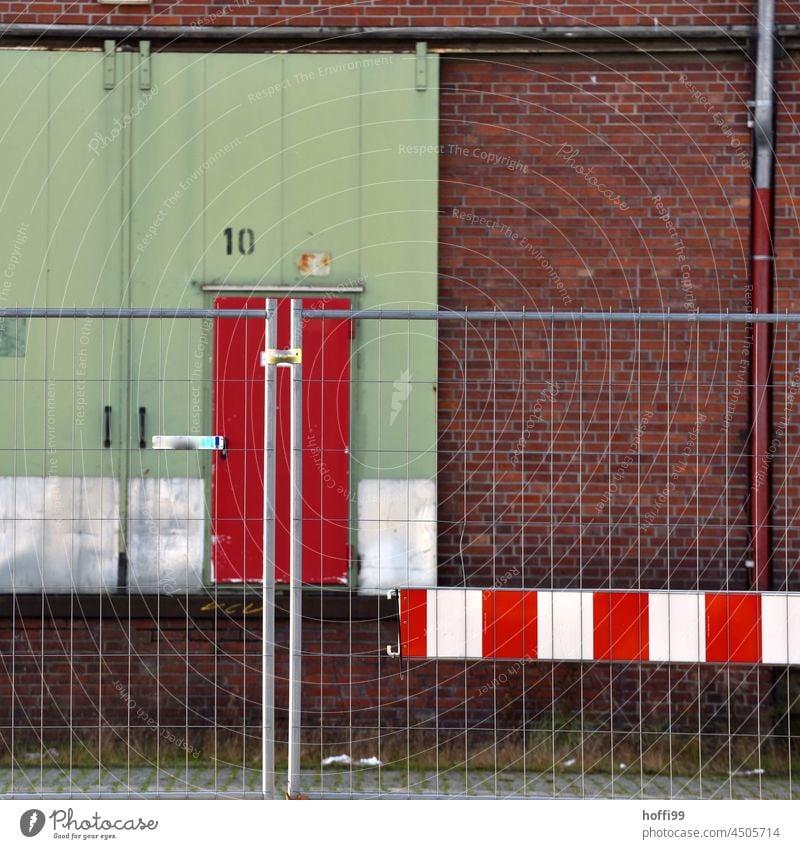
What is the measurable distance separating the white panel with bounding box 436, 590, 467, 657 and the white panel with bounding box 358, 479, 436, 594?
171 centimetres

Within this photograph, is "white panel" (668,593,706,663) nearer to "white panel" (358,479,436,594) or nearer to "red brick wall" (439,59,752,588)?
"red brick wall" (439,59,752,588)

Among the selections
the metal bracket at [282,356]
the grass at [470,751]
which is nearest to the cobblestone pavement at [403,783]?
the grass at [470,751]

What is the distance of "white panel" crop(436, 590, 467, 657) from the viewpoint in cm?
589

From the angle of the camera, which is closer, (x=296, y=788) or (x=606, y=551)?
(x=296, y=788)

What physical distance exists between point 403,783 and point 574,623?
1566 millimetres

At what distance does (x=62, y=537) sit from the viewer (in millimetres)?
7777

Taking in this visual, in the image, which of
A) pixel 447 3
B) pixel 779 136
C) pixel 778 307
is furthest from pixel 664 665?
pixel 447 3

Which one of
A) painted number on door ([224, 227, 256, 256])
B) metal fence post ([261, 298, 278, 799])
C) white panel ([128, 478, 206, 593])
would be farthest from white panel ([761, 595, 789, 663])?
painted number on door ([224, 227, 256, 256])

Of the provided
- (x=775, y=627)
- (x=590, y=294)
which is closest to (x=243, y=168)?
(x=590, y=294)

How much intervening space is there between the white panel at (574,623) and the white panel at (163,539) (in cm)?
273

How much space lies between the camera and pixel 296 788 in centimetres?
577

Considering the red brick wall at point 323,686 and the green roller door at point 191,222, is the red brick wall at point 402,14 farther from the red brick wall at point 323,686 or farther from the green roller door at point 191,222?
the red brick wall at point 323,686

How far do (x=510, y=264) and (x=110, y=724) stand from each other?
3946 millimetres

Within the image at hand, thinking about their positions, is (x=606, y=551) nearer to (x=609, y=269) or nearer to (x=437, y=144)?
(x=609, y=269)
